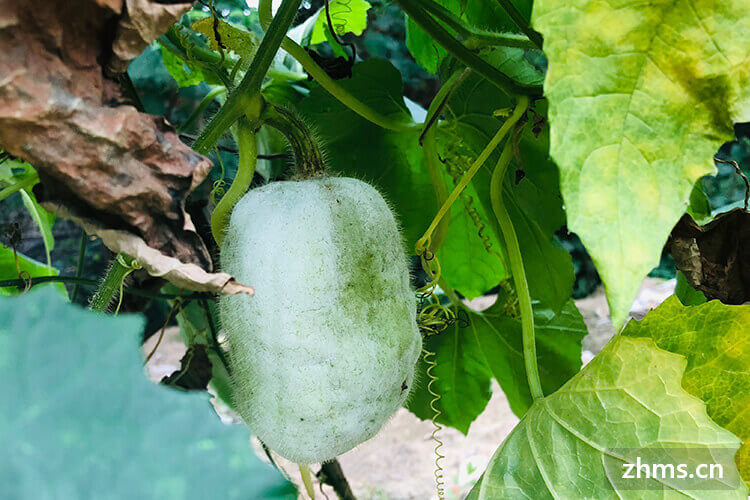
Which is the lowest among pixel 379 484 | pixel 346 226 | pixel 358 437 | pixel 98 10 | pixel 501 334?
pixel 379 484

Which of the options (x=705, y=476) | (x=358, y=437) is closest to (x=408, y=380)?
(x=358, y=437)

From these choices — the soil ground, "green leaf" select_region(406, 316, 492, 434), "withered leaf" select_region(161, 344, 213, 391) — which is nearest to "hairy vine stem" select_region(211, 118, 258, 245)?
"withered leaf" select_region(161, 344, 213, 391)

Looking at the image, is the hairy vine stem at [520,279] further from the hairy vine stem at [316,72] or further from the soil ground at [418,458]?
the soil ground at [418,458]

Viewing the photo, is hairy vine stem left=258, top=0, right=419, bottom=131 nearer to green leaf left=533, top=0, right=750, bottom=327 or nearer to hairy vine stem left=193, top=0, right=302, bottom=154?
hairy vine stem left=193, top=0, right=302, bottom=154

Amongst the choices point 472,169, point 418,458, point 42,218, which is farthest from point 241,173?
point 418,458

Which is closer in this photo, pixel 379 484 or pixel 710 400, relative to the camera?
pixel 710 400

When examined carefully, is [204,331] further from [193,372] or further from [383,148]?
[383,148]

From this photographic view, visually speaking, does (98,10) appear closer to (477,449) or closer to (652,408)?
(652,408)
